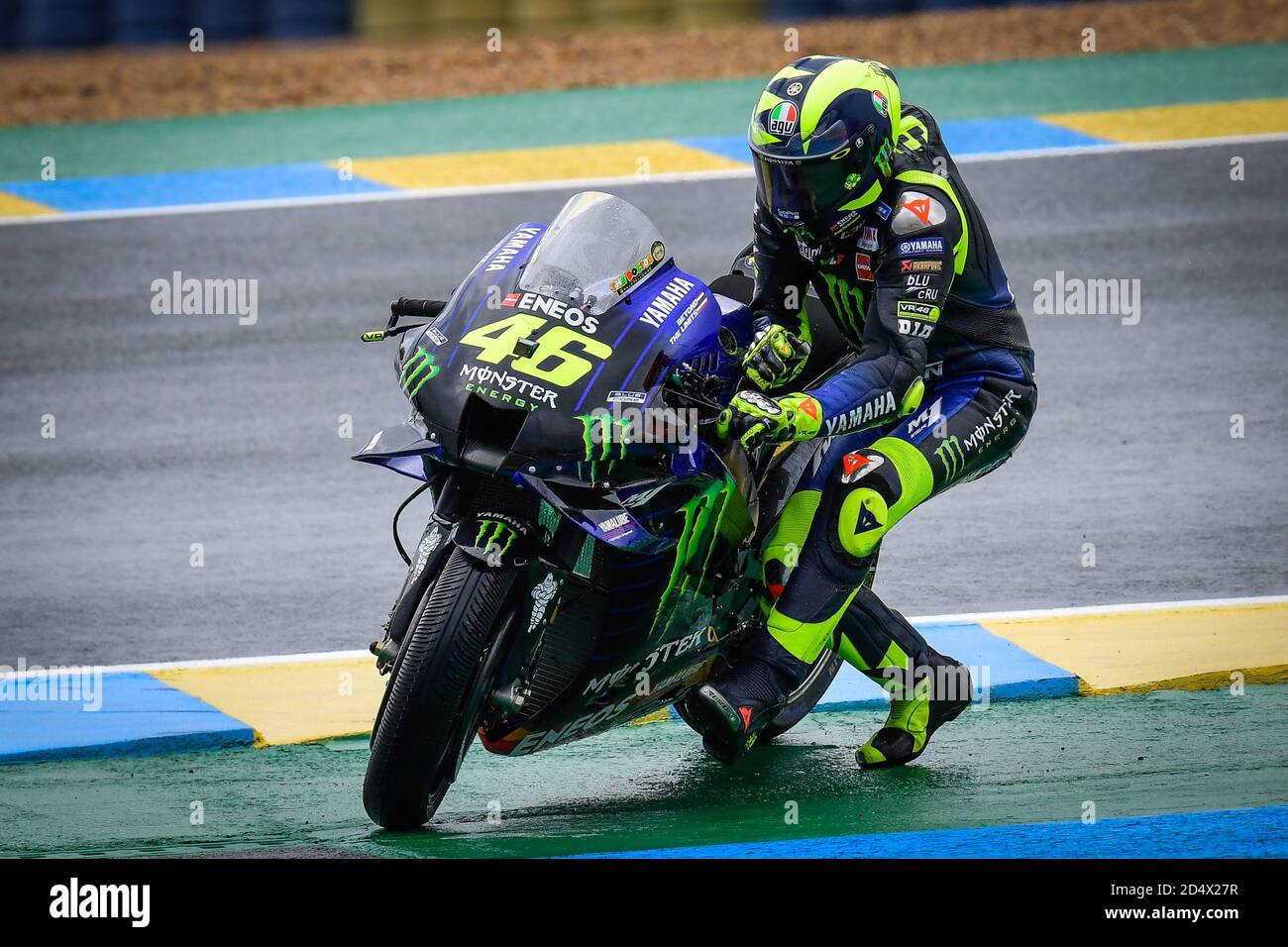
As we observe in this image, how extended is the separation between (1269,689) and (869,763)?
1.48m

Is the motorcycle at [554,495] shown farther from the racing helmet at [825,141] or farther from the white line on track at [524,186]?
the white line on track at [524,186]

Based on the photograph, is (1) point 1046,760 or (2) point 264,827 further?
(1) point 1046,760

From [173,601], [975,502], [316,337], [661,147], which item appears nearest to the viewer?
[173,601]

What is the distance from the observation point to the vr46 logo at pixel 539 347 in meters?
5.06

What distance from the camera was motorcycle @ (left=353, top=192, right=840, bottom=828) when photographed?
5.02m

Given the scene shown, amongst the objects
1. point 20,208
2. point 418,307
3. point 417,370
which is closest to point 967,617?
point 418,307

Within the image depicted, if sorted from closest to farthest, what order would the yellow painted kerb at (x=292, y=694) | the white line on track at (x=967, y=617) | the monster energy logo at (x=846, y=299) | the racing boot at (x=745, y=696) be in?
the racing boot at (x=745, y=696)
the monster energy logo at (x=846, y=299)
the yellow painted kerb at (x=292, y=694)
the white line on track at (x=967, y=617)

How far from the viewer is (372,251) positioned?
41.3ft

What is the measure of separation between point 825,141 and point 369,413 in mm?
4821

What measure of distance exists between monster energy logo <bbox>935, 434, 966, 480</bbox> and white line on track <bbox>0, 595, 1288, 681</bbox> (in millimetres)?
1570

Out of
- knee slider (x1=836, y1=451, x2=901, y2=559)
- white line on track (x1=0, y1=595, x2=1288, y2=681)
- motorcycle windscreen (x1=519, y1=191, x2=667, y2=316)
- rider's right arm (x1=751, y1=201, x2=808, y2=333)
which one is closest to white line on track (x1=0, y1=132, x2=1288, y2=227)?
white line on track (x1=0, y1=595, x2=1288, y2=681)

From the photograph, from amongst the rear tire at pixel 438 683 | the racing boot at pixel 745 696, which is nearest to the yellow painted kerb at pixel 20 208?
the racing boot at pixel 745 696
